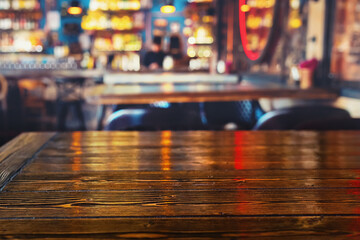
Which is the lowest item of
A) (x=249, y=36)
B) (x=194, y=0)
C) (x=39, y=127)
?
(x=39, y=127)

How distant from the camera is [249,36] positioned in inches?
219

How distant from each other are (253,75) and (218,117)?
1487 mm

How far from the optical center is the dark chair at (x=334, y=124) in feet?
7.18

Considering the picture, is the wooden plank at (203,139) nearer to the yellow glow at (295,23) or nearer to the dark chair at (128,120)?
the dark chair at (128,120)

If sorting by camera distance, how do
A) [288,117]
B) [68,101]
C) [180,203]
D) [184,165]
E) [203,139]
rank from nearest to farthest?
[180,203] → [184,165] → [203,139] → [288,117] → [68,101]

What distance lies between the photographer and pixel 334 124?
7.18 feet

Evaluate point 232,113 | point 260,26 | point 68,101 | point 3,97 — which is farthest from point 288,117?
point 3,97

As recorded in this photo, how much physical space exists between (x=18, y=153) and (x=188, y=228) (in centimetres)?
93

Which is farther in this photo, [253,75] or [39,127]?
[39,127]

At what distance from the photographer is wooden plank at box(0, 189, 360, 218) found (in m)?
0.90

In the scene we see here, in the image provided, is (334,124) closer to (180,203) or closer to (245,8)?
(180,203)

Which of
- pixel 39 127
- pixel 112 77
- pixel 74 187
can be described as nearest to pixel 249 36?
pixel 112 77

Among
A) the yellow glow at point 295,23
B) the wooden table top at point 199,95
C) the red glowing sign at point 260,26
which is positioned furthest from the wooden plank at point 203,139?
the red glowing sign at point 260,26

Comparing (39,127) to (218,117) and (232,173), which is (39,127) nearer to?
(218,117)
